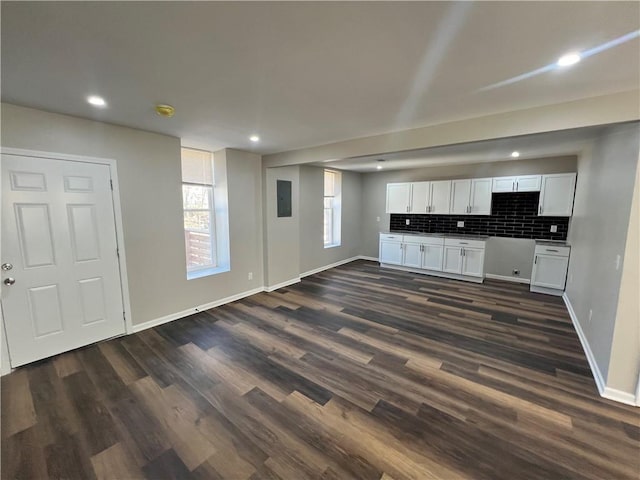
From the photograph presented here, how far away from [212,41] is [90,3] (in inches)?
19.8

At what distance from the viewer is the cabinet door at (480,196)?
5348 mm

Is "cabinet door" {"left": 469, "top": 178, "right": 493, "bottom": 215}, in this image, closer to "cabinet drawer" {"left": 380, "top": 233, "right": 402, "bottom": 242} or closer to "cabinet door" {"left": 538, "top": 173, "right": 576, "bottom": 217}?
"cabinet door" {"left": 538, "top": 173, "right": 576, "bottom": 217}

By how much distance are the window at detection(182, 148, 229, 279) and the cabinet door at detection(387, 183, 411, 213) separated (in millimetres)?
3982

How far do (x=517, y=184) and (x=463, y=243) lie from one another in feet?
4.68

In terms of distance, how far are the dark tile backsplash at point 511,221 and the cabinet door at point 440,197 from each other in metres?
0.45

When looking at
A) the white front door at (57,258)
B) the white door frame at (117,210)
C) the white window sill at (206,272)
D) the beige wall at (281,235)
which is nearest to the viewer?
the white front door at (57,258)

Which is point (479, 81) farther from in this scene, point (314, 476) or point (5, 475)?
point (5, 475)

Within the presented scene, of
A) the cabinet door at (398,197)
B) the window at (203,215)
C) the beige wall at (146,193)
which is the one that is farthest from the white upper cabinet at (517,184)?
the window at (203,215)

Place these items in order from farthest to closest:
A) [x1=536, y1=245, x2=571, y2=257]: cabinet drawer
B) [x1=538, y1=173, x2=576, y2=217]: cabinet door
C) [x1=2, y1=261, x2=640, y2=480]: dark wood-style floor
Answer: [x1=538, y1=173, x2=576, y2=217]: cabinet door, [x1=536, y1=245, x2=571, y2=257]: cabinet drawer, [x1=2, y1=261, x2=640, y2=480]: dark wood-style floor

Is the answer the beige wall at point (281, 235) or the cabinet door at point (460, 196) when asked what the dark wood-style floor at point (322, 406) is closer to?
the beige wall at point (281, 235)

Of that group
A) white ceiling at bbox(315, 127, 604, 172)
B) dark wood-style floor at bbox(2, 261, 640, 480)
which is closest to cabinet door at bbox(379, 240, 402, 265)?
white ceiling at bbox(315, 127, 604, 172)

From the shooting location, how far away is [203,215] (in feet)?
14.0

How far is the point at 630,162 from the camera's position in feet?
7.22

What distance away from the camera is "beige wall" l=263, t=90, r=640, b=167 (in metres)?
2.05
